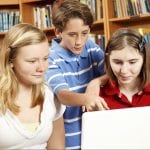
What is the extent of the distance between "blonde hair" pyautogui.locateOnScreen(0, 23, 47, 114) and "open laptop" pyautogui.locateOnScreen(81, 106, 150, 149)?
473 millimetres

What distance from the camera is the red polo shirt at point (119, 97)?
49.6 inches

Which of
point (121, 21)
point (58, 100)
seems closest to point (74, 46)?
point (58, 100)

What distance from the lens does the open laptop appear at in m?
0.76

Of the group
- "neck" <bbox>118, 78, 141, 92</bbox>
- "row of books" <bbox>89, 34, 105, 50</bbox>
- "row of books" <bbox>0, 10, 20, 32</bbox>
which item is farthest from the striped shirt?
"row of books" <bbox>0, 10, 20, 32</bbox>

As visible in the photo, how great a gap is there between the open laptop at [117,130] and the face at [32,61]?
0.41 m

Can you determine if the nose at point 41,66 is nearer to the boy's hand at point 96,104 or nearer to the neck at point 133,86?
the boy's hand at point 96,104

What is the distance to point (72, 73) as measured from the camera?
1463 millimetres

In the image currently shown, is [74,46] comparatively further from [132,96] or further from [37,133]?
[37,133]

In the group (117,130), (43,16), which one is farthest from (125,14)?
(117,130)

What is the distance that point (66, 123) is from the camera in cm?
145

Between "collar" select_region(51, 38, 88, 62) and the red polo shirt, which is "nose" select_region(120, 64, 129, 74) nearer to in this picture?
the red polo shirt

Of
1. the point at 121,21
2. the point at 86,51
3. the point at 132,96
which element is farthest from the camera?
the point at 121,21

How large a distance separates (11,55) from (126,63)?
423 millimetres

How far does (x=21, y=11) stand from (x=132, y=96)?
2372 mm
